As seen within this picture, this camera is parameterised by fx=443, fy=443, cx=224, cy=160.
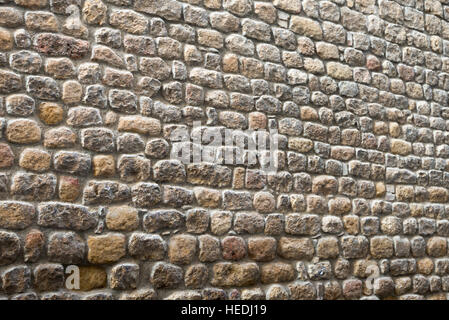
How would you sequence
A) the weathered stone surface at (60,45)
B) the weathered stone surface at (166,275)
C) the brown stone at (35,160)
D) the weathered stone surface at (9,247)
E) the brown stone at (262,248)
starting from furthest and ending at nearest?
1. the brown stone at (262,248)
2. the weathered stone surface at (166,275)
3. the weathered stone surface at (60,45)
4. the brown stone at (35,160)
5. the weathered stone surface at (9,247)

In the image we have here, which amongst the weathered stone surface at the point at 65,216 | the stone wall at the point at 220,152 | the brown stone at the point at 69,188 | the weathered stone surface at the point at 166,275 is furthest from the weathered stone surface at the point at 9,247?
the weathered stone surface at the point at 166,275

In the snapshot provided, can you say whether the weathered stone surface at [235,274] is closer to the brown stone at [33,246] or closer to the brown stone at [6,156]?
the brown stone at [33,246]

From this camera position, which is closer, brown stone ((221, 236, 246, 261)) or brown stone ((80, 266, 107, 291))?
brown stone ((80, 266, 107, 291))

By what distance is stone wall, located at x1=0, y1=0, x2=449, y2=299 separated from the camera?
2531 mm

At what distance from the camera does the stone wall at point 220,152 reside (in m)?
2.53

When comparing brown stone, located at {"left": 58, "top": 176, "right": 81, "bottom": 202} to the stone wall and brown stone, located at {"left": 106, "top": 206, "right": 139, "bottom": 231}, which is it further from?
brown stone, located at {"left": 106, "top": 206, "right": 139, "bottom": 231}

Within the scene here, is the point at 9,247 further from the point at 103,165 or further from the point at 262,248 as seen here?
the point at 262,248

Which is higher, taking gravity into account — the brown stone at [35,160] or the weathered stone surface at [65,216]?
the brown stone at [35,160]

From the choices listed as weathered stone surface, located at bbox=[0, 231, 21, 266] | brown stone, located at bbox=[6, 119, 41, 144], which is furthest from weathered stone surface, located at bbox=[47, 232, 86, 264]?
brown stone, located at bbox=[6, 119, 41, 144]

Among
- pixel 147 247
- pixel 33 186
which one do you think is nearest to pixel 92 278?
pixel 147 247

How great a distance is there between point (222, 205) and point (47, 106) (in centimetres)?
126

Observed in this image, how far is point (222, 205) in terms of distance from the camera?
298cm

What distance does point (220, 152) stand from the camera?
9.97 ft
